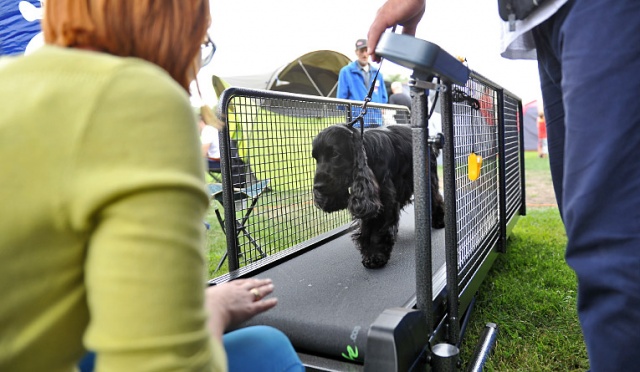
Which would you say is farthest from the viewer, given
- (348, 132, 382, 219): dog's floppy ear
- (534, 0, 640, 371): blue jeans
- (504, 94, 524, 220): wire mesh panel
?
(504, 94, 524, 220): wire mesh panel

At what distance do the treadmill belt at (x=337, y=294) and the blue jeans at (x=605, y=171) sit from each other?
25.9 inches

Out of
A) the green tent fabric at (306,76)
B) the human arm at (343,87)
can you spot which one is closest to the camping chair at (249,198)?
the human arm at (343,87)

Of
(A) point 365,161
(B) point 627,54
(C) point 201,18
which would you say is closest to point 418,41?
(B) point 627,54

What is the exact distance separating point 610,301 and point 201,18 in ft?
2.97

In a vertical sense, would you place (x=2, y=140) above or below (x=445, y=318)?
above

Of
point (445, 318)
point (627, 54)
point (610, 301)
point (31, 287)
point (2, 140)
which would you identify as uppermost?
point (627, 54)

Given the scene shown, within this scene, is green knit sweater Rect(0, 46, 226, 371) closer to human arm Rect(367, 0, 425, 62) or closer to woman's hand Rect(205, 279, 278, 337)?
woman's hand Rect(205, 279, 278, 337)

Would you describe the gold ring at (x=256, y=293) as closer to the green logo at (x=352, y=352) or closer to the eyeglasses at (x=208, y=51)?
the eyeglasses at (x=208, y=51)

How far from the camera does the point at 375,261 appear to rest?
2217mm

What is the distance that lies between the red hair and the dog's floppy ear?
62.7 inches

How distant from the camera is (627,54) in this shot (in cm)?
88

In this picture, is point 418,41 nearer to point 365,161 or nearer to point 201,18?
point 201,18

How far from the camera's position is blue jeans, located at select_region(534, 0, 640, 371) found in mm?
886

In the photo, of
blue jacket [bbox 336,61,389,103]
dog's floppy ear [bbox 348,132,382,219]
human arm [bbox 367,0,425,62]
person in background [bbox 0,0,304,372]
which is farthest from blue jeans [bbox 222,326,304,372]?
blue jacket [bbox 336,61,389,103]
